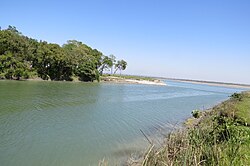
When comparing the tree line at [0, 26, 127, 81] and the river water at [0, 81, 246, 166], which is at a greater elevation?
the tree line at [0, 26, 127, 81]

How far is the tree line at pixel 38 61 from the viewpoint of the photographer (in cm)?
4738

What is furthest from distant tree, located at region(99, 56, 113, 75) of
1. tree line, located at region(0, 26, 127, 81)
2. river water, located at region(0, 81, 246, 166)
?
river water, located at region(0, 81, 246, 166)

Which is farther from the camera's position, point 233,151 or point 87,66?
point 87,66

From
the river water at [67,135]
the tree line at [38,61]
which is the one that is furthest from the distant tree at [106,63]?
the river water at [67,135]

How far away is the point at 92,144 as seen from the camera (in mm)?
11680

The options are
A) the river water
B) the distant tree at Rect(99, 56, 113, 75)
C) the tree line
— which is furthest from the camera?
the distant tree at Rect(99, 56, 113, 75)

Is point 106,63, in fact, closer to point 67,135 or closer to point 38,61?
point 38,61

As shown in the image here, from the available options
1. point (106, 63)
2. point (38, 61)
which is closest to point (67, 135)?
point (38, 61)

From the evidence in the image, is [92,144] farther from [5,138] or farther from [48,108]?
[48,108]

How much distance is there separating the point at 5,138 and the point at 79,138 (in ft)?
11.1

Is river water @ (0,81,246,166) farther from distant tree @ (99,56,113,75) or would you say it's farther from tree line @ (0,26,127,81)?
distant tree @ (99,56,113,75)

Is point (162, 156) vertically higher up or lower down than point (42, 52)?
lower down

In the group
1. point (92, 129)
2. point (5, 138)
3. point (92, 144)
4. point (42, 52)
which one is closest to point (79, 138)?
point (92, 144)

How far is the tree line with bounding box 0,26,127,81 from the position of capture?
1865 inches
